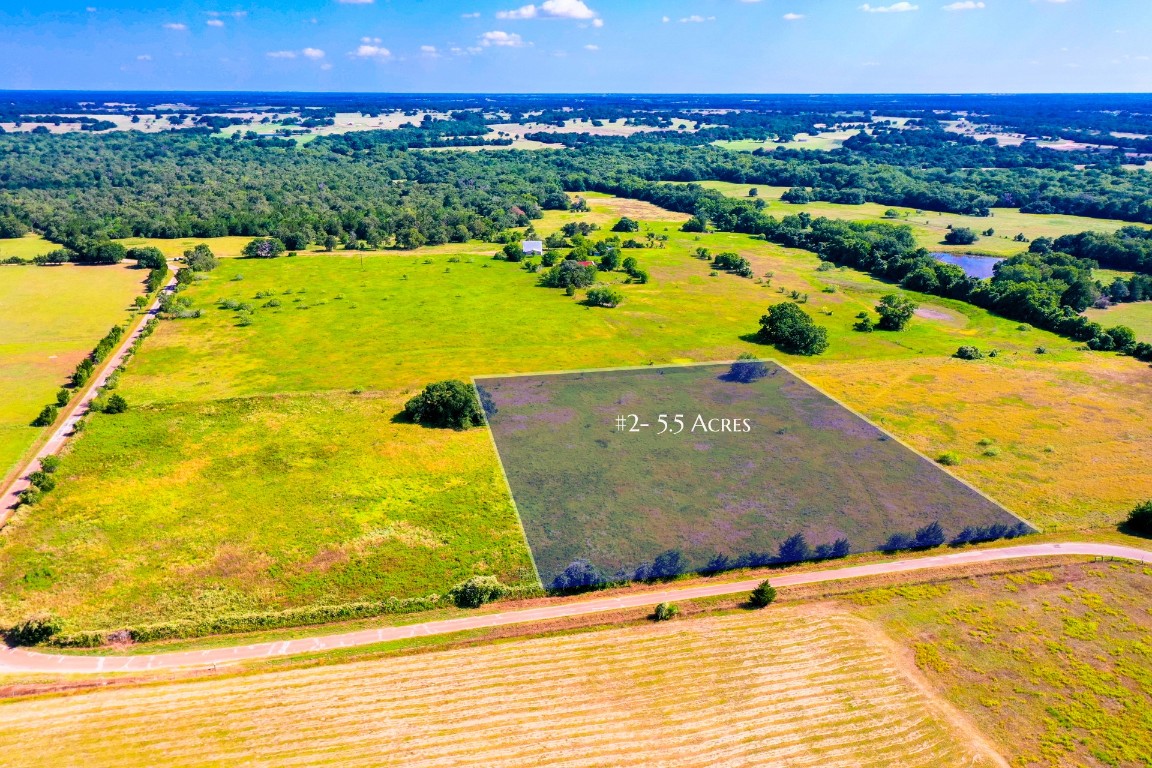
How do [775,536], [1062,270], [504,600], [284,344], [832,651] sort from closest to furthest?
[832,651]
[504,600]
[775,536]
[284,344]
[1062,270]

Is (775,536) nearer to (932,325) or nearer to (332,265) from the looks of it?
(932,325)

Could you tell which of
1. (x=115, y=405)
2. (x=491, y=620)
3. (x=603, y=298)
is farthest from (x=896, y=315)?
(x=115, y=405)

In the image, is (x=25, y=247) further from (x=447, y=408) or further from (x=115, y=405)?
(x=447, y=408)

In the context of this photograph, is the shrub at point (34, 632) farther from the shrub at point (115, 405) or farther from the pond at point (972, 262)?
the pond at point (972, 262)

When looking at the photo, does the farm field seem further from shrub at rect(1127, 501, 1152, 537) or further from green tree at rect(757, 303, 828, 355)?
green tree at rect(757, 303, 828, 355)

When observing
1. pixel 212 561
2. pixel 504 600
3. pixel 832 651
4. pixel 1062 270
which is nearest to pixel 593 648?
pixel 504 600

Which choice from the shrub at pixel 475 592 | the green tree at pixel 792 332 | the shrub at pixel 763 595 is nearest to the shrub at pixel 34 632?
the shrub at pixel 475 592
